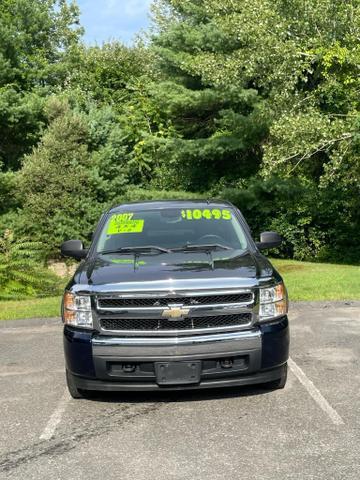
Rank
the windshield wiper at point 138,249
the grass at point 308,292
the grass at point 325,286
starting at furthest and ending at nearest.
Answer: the grass at point 325,286 → the grass at point 308,292 → the windshield wiper at point 138,249

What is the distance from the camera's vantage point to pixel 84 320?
5441 millimetres

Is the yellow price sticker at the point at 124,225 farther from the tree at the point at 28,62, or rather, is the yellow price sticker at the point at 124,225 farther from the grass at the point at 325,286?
the tree at the point at 28,62

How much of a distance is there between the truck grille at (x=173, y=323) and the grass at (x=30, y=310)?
20.4 feet

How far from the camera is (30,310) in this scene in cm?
1220

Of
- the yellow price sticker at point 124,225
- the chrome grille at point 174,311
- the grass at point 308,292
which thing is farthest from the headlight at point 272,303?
the grass at point 308,292

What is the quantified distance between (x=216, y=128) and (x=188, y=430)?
23877mm

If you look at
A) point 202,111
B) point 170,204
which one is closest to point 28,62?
point 202,111

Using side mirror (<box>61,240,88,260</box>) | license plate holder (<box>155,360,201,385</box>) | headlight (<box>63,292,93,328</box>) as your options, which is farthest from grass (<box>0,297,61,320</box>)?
license plate holder (<box>155,360,201,385</box>)

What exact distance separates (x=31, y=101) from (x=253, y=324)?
26505 mm

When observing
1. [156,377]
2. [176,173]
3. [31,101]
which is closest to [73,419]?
[156,377]

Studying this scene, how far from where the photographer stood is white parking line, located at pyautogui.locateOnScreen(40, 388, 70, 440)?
199 inches

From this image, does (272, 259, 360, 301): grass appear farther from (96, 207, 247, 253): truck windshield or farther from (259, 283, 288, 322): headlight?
(259, 283, 288, 322): headlight

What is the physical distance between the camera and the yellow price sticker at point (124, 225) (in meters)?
6.88

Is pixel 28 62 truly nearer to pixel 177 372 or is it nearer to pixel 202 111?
pixel 202 111
